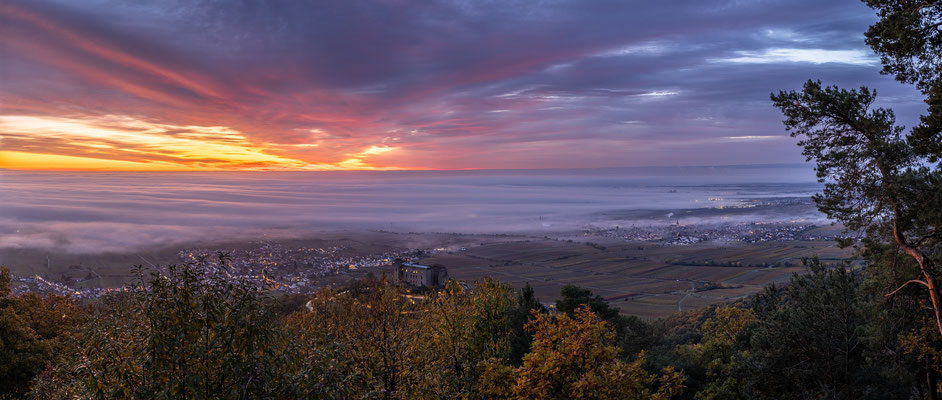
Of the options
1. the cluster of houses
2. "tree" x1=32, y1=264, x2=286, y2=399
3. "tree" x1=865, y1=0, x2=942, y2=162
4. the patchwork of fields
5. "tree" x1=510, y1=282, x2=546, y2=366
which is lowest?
the patchwork of fields

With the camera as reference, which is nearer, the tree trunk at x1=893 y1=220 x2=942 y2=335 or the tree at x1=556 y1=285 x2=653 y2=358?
the tree trunk at x1=893 y1=220 x2=942 y2=335

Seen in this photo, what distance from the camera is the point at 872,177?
12734 millimetres

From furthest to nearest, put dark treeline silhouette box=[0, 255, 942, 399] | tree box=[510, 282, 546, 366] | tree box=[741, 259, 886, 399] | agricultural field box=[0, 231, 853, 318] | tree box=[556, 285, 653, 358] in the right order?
agricultural field box=[0, 231, 853, 318] → tree box=[556, 285, 653, 358] → tree box=[510, 282, 546, 366] → tree box=[741, 259, 886, 399] → dark treeline silhouette box=[0, 255, 942, 399]

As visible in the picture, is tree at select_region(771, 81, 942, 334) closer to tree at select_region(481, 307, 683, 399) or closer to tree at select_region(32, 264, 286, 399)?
tree at select_region(481, 307, 683, 399)

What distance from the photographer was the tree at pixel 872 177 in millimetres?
12172

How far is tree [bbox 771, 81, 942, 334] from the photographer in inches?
479

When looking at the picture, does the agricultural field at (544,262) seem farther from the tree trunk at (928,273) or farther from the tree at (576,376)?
the tree at (576,376)

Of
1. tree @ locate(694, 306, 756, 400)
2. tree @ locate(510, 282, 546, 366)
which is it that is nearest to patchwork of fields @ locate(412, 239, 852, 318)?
tree @ locate(694, 306, 756, 400)

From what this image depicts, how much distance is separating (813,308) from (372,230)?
560ft

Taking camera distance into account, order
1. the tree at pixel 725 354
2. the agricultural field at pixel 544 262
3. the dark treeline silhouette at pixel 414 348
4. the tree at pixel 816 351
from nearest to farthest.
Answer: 1. the dark treeline silhouette at pixel 414 348
2. the tree at pixel 816 351
3. the tree at pixel 725 354
4. the agricultural field at pixel 544 262

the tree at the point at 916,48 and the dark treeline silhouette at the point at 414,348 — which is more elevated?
the tree at the point at 916,48

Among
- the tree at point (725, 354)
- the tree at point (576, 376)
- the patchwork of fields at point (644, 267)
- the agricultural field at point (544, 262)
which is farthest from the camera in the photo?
the patchwork of fields at point (644, 267)

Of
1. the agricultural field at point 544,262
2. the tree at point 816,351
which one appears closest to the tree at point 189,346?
the tree at point 816,351

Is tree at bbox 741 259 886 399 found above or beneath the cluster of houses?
above
